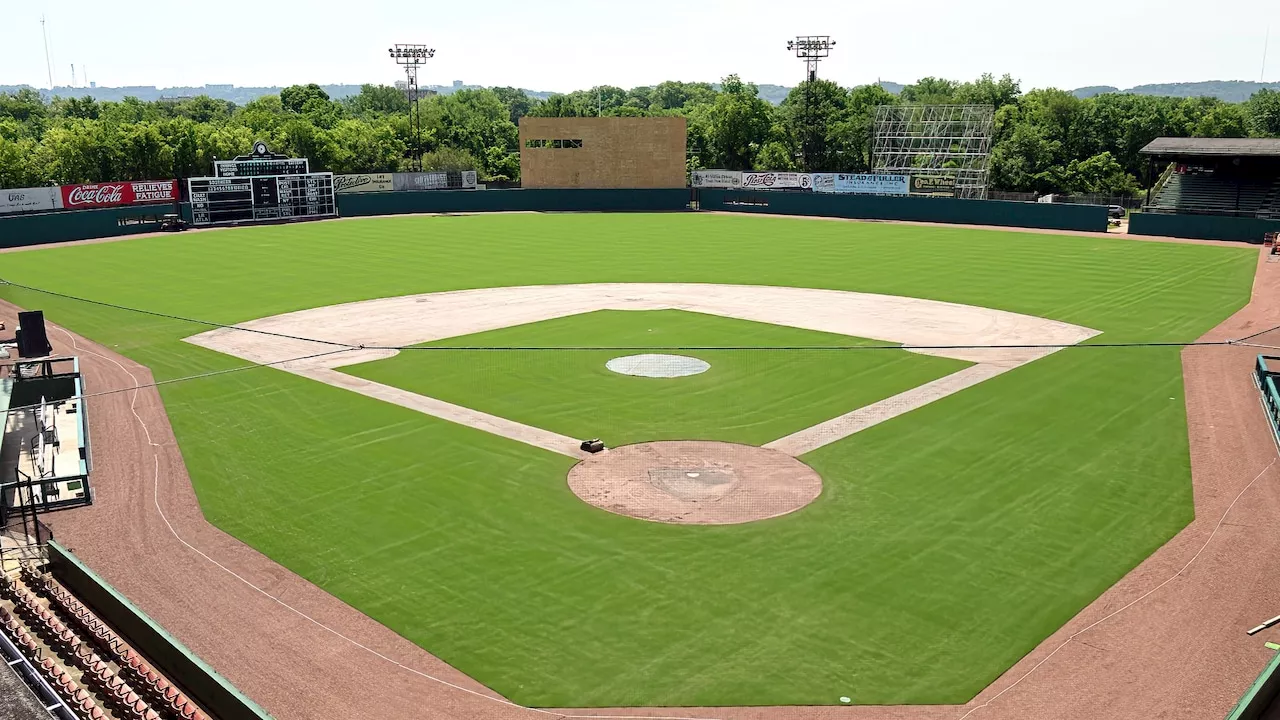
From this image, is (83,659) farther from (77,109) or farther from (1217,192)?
(77,109)

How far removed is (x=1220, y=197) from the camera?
206 feet

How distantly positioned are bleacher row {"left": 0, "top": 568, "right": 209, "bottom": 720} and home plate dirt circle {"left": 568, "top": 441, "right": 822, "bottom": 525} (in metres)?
8.17

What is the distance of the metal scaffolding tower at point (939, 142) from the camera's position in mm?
78938

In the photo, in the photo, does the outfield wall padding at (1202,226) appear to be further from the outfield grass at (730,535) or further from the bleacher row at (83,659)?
the bleacher row at (83,659)

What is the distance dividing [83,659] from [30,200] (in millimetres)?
63403

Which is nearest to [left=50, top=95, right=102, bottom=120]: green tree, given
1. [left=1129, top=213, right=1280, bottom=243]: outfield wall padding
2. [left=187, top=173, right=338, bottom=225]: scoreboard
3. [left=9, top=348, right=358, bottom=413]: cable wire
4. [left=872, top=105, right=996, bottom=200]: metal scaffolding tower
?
[left=187, top=173, right=338, bottom=225]: scoreboard

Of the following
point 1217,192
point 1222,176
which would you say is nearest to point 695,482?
point 1217,192

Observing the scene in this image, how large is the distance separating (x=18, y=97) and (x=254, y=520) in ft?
677

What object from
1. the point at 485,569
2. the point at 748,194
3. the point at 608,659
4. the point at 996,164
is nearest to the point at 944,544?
the point at 608,659

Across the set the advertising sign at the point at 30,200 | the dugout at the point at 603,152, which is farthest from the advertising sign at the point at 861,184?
the advertising sign at the point at 30,200

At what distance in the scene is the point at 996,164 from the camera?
96750mm

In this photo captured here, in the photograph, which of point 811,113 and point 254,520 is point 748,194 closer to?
point 811,113

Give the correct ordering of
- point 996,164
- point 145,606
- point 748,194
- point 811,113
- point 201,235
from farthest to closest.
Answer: point 811,113 → point 996,164 → point 748,194 → point 201,235 → point 145,606

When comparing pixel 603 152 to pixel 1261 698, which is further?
pixel 603 152
